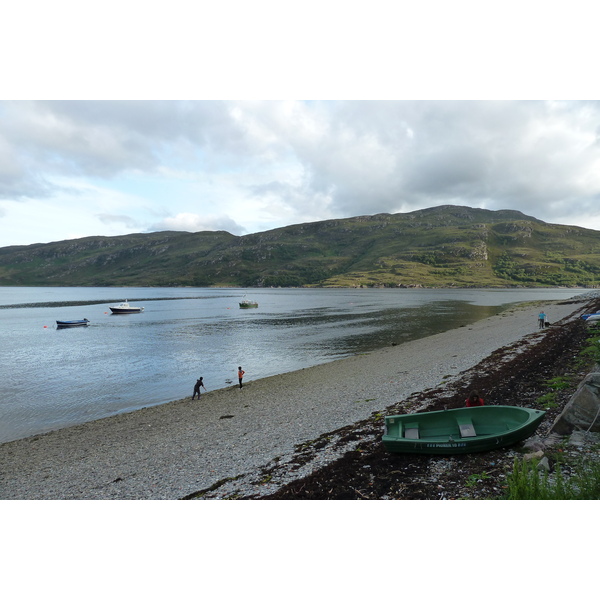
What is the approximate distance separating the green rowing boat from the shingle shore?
5.02 meters

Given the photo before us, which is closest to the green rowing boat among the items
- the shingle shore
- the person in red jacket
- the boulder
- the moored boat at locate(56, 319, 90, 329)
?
the boulder

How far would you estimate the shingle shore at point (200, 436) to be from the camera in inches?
572

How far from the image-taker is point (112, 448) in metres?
18.7

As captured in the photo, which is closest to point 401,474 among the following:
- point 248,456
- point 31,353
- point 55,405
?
point 248,456

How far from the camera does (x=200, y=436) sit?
19.4 metres

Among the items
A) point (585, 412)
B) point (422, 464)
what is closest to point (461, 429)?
point (422, 464)

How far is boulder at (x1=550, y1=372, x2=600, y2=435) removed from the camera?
12453mm

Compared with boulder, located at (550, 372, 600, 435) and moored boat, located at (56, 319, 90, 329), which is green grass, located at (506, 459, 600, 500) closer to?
boulder, located at (550, 372, 600, 435)

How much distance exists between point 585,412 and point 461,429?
4.05 meters

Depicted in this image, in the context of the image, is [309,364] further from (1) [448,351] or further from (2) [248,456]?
(2) [248,456]

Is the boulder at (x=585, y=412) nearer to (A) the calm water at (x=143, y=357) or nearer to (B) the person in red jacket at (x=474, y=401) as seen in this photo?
(B) the person in red jacket at (x=474, y=401)

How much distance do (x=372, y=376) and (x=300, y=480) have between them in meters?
19.5

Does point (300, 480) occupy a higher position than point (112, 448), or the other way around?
point (300, 480)

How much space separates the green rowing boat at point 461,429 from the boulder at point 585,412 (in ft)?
2.73
